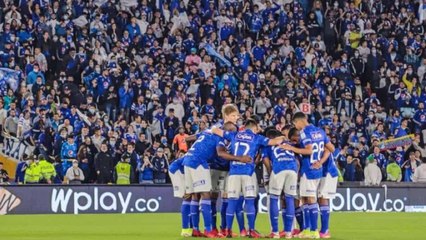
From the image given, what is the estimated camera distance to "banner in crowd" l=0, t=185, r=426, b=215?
33.4 meters

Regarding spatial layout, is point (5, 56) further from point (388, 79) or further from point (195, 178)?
point (195, 178)

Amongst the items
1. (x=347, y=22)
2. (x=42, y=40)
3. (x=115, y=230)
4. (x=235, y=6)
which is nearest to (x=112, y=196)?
(x=42, y=40)

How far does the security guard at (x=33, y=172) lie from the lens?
1346 inches

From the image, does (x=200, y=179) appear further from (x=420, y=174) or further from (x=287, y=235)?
(x=420, y=174)

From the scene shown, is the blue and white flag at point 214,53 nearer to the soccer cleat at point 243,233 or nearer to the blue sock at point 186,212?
the blue sock at point 186,212

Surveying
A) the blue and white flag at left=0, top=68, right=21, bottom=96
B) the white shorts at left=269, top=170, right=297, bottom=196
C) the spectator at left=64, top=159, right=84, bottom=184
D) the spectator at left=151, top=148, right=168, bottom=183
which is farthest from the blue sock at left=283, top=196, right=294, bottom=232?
the blue and white flag at left=0, top=68, right=21, bottom=96

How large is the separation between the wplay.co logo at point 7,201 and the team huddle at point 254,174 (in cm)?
1231

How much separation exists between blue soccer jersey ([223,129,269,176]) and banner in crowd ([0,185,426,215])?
13.2 m

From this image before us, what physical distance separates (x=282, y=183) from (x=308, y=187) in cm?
49

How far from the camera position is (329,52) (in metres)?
45.2

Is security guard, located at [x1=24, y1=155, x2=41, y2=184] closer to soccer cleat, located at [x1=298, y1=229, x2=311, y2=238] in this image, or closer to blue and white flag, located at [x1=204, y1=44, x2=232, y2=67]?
blue and white flag, located at [x1=204, y1=44, x2=232, y2=67]

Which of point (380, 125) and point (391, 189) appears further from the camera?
point (380, 125)

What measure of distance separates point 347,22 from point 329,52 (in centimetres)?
141

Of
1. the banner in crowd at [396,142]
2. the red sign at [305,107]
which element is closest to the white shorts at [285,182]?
the red sign at [305,107]
